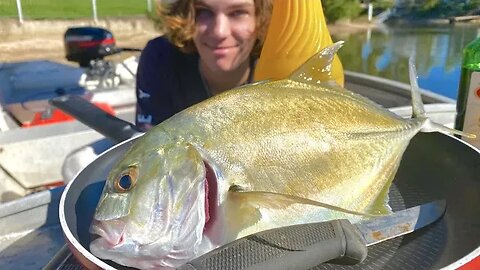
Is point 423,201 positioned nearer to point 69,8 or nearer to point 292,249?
point 292,249

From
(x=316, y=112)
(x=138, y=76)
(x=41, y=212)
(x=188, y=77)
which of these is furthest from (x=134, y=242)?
(x=138, y=76)

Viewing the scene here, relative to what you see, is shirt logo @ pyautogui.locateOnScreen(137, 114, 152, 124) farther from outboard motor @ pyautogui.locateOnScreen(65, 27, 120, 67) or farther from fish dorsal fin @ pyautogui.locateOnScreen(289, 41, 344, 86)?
outboard motor @ pyautogui.locateOnScreen(65, 27, 120, 67)

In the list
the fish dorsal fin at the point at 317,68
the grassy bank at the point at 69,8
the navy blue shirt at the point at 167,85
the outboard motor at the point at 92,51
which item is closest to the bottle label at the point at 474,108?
the fish dorsal fin at the point at 317,68

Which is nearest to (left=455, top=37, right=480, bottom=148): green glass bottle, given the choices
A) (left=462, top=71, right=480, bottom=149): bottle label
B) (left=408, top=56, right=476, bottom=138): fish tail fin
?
(left=462, top=71, right=480, bottom=149): bottle label

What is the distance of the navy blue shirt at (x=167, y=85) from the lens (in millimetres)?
2129

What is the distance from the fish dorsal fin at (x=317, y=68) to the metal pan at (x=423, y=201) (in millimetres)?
306

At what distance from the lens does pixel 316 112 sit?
→ 0.97 m

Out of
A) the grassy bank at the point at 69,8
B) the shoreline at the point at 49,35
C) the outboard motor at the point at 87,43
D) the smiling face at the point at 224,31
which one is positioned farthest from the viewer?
the grassy bank at the point at 69,8

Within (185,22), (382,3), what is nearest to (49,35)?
(185,22)

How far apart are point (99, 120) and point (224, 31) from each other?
551 mm

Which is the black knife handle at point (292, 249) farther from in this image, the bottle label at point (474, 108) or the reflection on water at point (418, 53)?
the reflection on water at point (418, 53)

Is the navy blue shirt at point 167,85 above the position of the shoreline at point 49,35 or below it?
above

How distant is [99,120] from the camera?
162cm

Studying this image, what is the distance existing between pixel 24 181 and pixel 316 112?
6.81 feet
